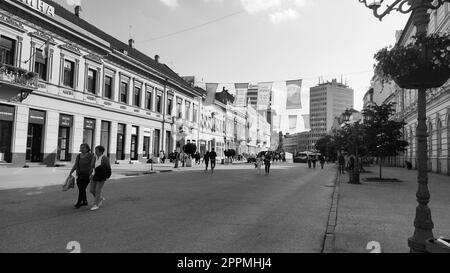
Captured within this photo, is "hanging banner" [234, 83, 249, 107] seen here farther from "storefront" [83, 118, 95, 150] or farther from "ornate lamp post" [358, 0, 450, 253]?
"ornate lamp post" [358, 0, 450, 253]

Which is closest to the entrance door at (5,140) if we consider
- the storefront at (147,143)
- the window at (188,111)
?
the storefront at (147,143)

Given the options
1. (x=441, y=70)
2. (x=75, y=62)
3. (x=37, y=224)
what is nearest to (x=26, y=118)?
(x=75, y=62)

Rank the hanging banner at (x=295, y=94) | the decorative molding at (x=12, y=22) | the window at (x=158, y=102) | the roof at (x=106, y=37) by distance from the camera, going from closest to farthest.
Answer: the decorative molding at (x=12, y=22) < the hanging banner at (x=295, y=94) < the roof at (x=106, y=37) < the window at (x=158, y=102)

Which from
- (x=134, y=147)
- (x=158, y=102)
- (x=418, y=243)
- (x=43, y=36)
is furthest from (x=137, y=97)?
(x=418, y=243)

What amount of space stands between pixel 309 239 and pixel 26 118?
23.5 m

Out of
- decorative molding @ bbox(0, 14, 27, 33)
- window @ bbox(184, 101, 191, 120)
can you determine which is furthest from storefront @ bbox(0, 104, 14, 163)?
window @ bbox(184, 101, 191, 120)

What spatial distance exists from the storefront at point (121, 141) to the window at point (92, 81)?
5232mm

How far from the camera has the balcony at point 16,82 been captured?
73.2 feet

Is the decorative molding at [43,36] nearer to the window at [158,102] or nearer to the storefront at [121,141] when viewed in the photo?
the storefront at [121,141]

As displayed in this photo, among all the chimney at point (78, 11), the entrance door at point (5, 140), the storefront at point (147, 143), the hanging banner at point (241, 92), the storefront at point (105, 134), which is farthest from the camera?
the storefront at point (147, 143)

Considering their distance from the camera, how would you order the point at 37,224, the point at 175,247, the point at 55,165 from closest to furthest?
the point at 175,247, the point at 37,224, the point at 55,165

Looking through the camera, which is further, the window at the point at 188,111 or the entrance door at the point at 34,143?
the window at the point at 188,111
